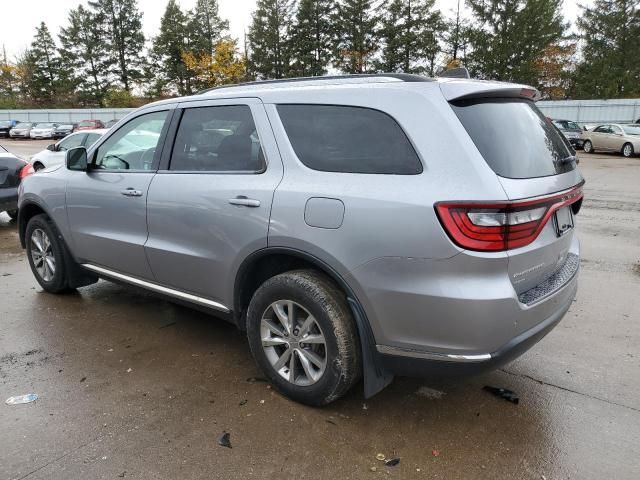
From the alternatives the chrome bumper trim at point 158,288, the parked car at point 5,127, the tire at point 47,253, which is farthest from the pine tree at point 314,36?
the chrome bumper trim at point 158,288

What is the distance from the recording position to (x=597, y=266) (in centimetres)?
594

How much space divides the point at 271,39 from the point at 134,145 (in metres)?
50.9

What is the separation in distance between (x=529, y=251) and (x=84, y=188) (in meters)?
3.52

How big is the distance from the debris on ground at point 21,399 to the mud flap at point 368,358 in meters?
2.09

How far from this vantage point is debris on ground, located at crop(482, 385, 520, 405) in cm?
316

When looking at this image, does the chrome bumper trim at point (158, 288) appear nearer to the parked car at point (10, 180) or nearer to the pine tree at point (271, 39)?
the parked car at point (10, 180)

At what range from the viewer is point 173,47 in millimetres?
58000

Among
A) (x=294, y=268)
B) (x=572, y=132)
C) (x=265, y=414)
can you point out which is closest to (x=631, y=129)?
(x=572, y=132)

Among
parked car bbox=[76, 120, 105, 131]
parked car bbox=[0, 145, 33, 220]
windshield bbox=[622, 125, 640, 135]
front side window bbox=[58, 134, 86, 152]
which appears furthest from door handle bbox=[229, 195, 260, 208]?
parked car bbox=[76, 120, 105, 131]

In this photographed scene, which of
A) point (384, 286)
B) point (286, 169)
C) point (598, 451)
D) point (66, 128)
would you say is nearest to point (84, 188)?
point (286, 169)

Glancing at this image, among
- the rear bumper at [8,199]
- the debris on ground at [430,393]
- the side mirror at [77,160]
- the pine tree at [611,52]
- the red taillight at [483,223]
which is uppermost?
the pine tree at [611,52]

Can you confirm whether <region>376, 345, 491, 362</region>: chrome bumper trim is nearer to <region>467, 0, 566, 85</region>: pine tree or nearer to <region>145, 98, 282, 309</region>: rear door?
<region>145, 98, 282, 309</region>: rear door

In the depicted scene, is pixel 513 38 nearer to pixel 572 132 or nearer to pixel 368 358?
Answer: pixel 572 132

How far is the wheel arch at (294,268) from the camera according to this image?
2719 mm
